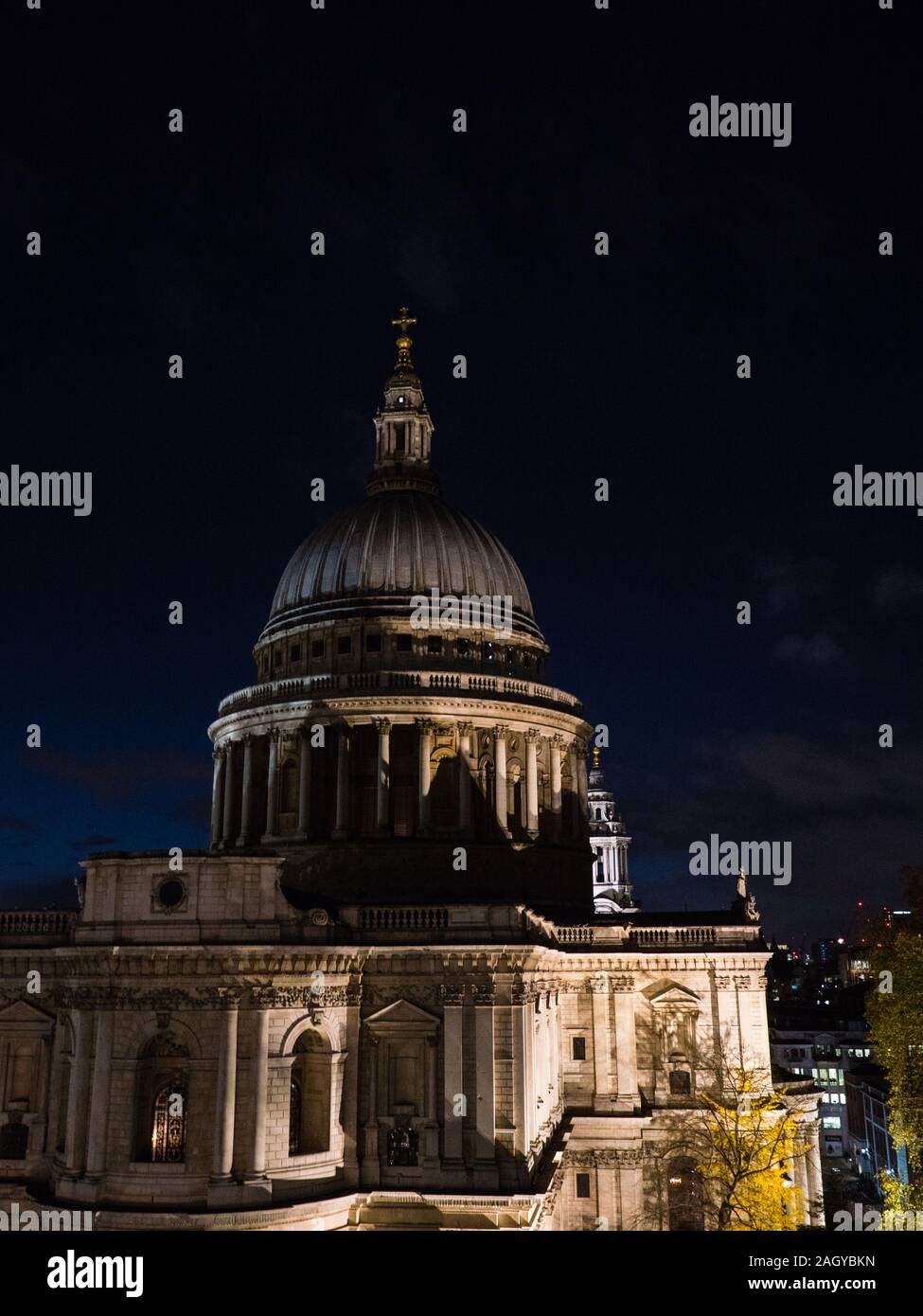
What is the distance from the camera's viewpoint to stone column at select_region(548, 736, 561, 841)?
6400 cm

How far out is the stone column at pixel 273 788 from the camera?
201ft

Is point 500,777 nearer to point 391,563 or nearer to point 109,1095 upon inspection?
point 391,563

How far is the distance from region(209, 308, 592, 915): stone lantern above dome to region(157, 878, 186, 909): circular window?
45.5 feet

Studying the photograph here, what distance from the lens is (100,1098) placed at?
39.4m

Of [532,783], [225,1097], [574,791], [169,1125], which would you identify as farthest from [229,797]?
[225,1097]

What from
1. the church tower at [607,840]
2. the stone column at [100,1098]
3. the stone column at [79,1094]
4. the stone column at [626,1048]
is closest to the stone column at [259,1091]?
the stone column at [100,1098]

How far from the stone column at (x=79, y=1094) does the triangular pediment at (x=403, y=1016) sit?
9.79 metres

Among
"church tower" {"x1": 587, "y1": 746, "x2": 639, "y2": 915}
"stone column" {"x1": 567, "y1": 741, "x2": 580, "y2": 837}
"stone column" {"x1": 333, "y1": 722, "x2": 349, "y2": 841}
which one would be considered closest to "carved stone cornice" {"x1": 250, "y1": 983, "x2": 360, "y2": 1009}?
"stone column" {"x1": 333, "y1": 722, "x2": 349, "y2": 841}

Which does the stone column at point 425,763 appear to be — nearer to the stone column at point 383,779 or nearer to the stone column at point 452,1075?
the stone column at point 383,779

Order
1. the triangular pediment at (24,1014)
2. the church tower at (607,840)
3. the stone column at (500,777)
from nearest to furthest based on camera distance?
the triangular pediment at (24,1014), the stone column at (500,777), the church tower at (607,840)

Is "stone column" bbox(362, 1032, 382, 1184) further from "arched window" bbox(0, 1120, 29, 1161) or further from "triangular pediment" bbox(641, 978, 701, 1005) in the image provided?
"triangular pediment" bbox(641, 978, 701, 1005)
